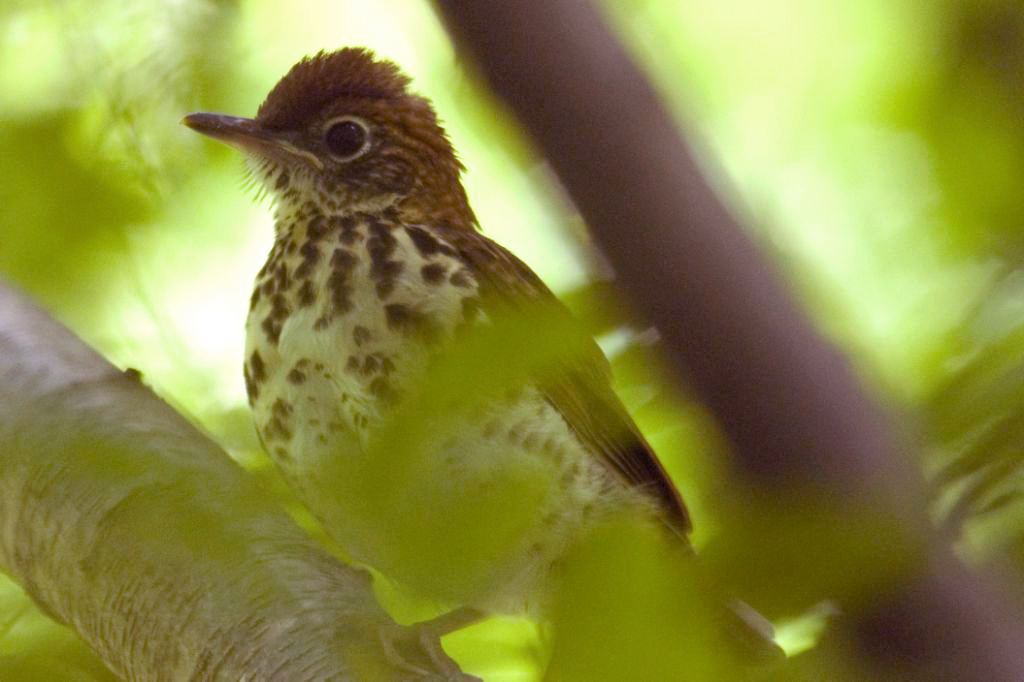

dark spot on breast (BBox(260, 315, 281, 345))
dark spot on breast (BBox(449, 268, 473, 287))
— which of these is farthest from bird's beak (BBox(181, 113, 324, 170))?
dark spot on breast (BBox(449, 268, 473, 287))

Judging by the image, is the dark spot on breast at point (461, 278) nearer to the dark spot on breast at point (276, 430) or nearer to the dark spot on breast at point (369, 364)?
the dark spot on breast at point (369, 364)

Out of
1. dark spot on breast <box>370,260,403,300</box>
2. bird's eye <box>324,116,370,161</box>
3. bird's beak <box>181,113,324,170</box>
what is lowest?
dark spot on breast <box>370,260,403,300</box>

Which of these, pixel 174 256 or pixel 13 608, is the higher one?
pixel 174 256

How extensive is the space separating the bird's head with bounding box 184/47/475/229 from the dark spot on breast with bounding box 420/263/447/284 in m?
0.23

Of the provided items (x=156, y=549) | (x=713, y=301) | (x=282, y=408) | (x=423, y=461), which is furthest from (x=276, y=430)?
(x=713, y=301)

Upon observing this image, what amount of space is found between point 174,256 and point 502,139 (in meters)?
0.34

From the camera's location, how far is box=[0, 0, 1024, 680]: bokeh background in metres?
0.65

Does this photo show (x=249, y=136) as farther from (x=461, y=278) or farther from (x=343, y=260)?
(x=461, y=278)

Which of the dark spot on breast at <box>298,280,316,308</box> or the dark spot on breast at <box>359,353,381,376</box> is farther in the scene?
the dark spot on breast at <box>298,280,316,308</box>

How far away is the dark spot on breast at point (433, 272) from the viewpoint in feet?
5.38

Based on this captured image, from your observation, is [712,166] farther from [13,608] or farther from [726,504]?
[13,608]

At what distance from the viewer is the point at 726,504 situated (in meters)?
0.72

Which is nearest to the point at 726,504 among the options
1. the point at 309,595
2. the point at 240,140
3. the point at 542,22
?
the point at 542,22

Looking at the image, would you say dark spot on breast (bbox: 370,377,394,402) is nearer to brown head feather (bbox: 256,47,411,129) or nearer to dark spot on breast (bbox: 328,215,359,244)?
dark spot on breast (bbox: 328,215,359,244)
